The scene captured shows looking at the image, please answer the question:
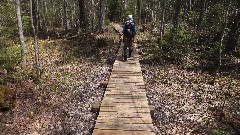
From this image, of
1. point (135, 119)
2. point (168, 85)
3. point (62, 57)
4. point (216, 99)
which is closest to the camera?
point (135, 119)

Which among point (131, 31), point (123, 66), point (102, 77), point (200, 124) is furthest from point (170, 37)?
point (200, 124)

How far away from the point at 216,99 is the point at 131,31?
6349mm

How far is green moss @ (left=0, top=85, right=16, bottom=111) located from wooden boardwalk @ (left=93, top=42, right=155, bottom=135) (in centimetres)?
388

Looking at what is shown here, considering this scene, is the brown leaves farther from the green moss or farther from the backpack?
the green moss

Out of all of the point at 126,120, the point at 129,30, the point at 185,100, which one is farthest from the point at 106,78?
the point at 126,120

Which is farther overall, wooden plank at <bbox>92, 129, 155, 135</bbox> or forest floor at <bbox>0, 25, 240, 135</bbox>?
forest floor at <bbox>0, 25, 240, 135</bbox>

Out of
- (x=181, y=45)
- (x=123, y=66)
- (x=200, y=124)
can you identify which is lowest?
(x=200, y=124)

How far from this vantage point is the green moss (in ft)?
34.1

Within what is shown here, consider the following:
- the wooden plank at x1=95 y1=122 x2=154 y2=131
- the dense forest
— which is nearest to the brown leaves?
the dense forest

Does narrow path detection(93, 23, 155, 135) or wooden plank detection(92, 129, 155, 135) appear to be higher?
narrow path detection(93, 23, 155, 135)

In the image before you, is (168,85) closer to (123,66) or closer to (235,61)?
(123,66)

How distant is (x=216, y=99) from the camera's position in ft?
35.0

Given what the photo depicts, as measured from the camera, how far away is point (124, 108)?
30.1 ft

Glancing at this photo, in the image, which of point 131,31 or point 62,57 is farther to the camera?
point 62,57
